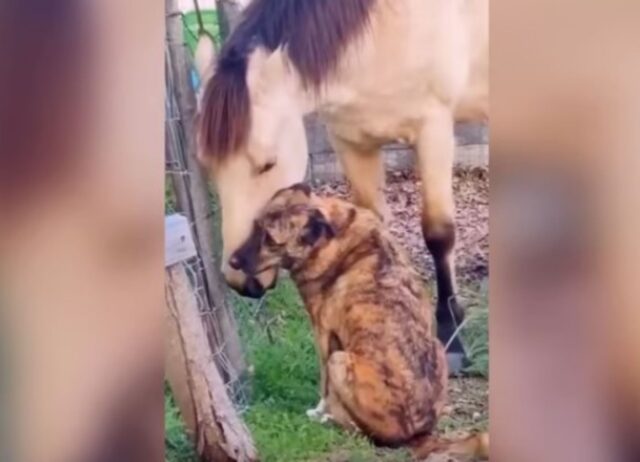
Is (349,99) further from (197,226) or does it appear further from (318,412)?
(318,412)

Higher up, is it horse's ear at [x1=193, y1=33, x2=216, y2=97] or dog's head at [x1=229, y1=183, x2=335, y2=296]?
horse's ear at [x1=193, y1=33, x2=216, y2=97]

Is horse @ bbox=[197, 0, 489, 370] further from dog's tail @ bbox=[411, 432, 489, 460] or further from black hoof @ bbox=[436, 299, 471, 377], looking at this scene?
dog's tail @ bbox=[411, 432, 489, 460]

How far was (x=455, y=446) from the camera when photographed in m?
1.65

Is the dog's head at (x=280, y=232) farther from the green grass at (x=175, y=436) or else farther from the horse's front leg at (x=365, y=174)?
the green grass at (x=175, y=436)

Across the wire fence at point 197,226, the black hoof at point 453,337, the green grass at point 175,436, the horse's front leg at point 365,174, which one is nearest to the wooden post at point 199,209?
the wire fence at point 197,226

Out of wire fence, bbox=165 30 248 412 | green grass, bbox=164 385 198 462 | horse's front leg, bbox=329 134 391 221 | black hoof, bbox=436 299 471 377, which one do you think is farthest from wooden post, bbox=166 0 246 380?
black hoof, bbox=436 299 471 377

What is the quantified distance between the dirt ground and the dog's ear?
47mm

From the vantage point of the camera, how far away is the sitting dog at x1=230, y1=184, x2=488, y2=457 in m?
1.65

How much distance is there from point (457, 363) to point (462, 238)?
202mm

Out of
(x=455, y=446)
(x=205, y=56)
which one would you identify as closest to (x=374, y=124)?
(x=205, y=56)
